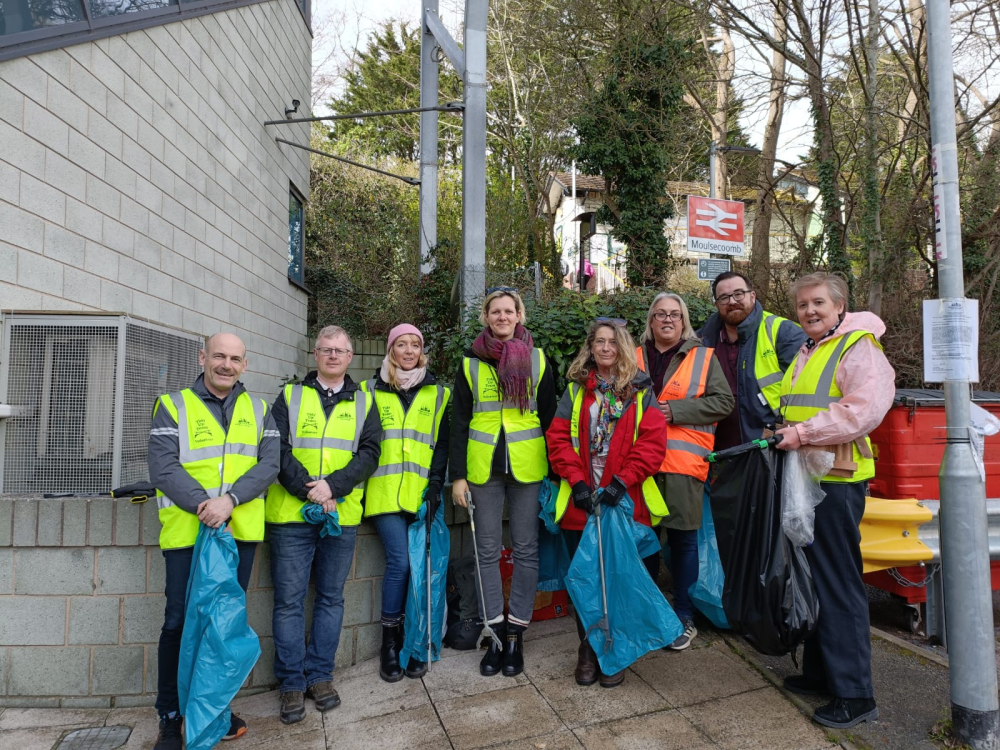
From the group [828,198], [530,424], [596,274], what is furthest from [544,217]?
[530,424]

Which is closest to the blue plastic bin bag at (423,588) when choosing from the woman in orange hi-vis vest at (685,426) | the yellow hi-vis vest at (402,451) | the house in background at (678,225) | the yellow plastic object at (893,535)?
the yellow hi-vis vest at (402,451)

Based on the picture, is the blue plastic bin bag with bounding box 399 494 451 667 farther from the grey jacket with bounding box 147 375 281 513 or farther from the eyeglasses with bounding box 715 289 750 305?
the eyeglasses with bounding box 715 289 750 305

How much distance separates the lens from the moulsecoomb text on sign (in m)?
7.52

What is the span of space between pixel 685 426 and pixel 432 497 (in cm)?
138

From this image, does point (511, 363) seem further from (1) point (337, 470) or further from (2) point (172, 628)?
(2) point (172, 628)

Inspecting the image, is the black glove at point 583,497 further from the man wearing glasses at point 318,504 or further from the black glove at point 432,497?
the man wearing glasses at point 318,504

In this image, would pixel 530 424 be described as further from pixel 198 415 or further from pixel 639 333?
pixel 639 333

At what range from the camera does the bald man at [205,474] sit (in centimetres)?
307

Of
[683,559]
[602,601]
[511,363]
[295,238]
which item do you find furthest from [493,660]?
[295,238]

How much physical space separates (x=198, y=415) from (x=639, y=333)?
3.50 metres

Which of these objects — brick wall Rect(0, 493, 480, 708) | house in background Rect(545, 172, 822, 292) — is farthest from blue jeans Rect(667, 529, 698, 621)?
house in background Rect(545, 172, 822, 292)

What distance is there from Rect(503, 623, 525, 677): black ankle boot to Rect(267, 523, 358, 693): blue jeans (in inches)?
33.8

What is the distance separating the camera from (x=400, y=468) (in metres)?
3.68

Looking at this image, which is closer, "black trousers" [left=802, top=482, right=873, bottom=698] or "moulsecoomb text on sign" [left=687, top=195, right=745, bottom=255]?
"black trousers" [left=802, top=482, right=873, bottom=698]
